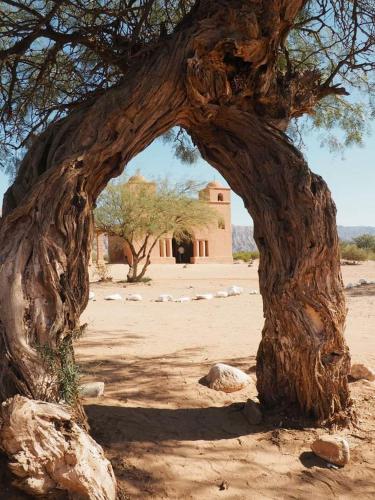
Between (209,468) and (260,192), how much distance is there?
220 centimetres

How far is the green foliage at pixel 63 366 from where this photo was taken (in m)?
2.75

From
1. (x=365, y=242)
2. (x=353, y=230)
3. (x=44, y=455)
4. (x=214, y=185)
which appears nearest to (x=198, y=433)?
(x=44, y=455)

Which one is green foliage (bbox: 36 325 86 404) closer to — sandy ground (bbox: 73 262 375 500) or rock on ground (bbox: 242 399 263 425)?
sandy ground (bbox: 73 262 375 500)

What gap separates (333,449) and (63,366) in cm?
197

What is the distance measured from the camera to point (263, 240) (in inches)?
159

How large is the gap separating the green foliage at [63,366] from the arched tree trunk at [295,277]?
1717 millimetres

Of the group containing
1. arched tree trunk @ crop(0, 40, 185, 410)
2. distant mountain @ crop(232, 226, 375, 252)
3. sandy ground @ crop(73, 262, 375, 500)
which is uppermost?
distant mountain @ crop(232, 226, 375, 252)

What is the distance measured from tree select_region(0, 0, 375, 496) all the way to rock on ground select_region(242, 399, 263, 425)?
0.11 m

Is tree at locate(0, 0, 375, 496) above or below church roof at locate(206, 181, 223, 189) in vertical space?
below

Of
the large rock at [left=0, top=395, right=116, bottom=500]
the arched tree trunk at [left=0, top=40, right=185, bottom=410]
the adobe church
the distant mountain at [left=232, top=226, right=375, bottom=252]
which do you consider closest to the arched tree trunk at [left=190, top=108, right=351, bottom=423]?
the arched tree trunk at [left=0, top=40, right=185, bottom=410]

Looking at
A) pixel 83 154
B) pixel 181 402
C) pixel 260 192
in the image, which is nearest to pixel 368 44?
pixel 260 192

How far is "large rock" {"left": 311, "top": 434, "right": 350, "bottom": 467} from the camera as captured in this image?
335cm

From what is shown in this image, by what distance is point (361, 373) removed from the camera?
5.07m

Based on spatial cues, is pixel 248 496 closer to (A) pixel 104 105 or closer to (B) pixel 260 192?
(B) pixel 260 192
